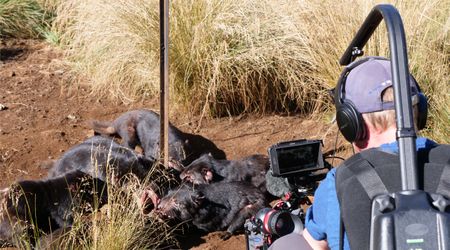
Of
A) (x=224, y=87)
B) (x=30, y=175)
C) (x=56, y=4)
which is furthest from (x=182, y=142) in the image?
(x=56, y=4)

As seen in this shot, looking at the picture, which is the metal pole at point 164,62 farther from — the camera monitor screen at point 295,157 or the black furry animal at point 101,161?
the camera monitor screen at point 295,157

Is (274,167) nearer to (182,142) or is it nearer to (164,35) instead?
(164,35)

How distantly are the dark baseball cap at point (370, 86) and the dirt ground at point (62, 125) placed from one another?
3882 mm

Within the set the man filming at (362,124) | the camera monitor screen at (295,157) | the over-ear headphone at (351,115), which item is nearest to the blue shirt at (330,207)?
the man filming at (362,124)

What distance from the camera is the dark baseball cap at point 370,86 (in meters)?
2.32

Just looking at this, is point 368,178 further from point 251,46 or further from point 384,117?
point 251,46

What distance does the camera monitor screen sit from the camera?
3252mm

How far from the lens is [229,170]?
19.8 ft

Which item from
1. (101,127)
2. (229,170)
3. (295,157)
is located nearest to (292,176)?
(295,157)

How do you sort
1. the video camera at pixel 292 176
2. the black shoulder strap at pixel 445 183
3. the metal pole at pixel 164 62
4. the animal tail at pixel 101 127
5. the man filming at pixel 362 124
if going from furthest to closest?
the animal tail at pixel 101 127, the metal pole at pixel 164 62, the video camera at pixel 292 176, the man filming at pixel 362 124, the black shoulder strap at pixel 445 183

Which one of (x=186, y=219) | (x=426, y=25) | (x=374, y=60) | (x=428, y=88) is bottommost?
(x=186, y=219)

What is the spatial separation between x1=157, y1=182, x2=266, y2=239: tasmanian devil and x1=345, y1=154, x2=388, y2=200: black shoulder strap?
3.17m

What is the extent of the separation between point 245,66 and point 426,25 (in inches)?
66.3

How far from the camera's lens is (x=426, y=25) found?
6.55 meters
